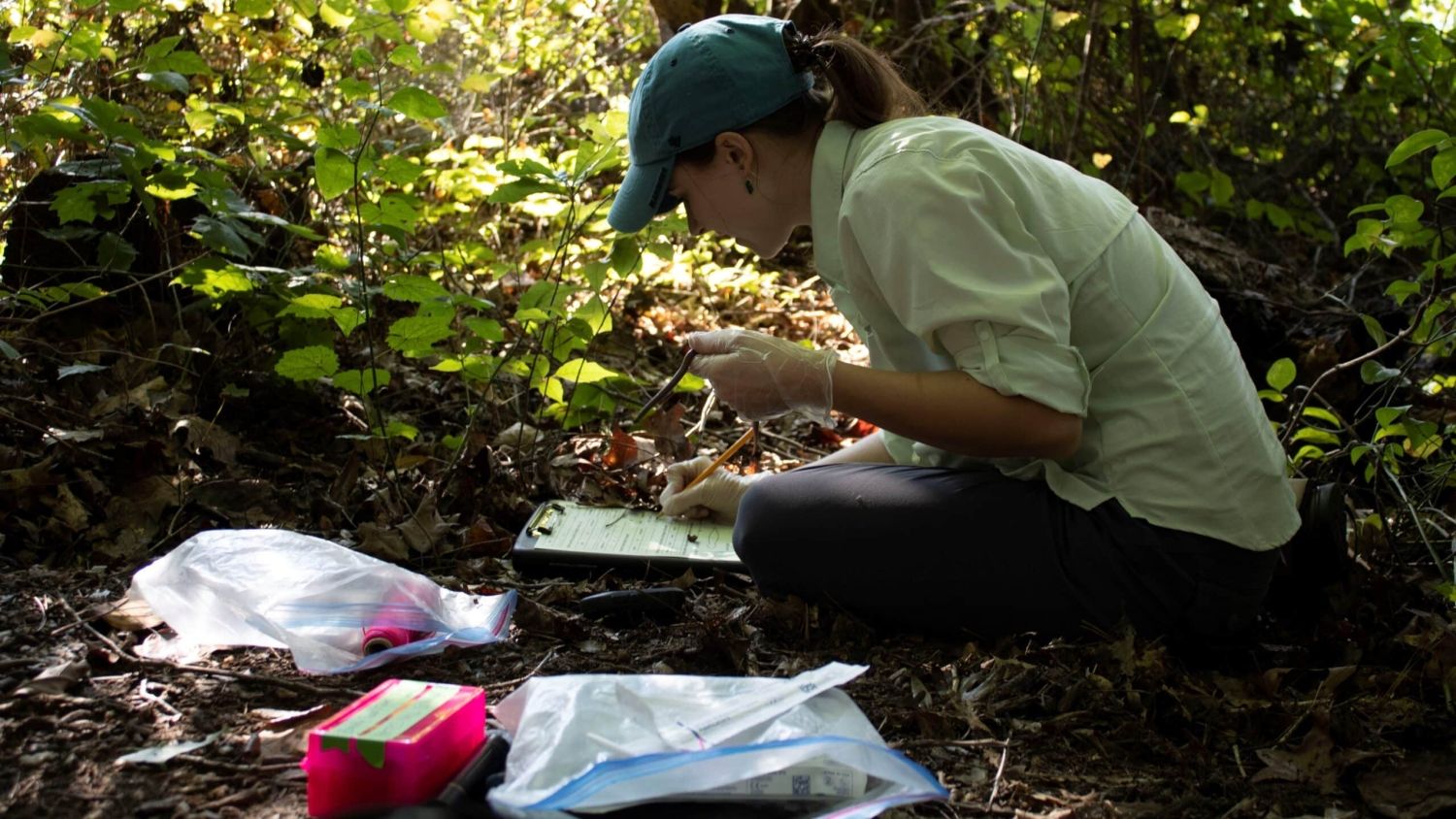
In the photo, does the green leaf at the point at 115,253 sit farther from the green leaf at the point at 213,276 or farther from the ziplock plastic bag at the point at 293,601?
the ziplock plastic bag at the point at 293,601

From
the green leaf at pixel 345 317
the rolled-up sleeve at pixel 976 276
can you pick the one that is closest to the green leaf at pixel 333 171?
the green leaf at pixel 345 317

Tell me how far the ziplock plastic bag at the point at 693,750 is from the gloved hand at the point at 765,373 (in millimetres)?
570

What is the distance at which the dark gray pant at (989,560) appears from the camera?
196 centimetres

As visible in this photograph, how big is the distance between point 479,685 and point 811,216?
3.12 ft

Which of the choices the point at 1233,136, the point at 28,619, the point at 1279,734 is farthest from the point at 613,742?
the point at 1233,136

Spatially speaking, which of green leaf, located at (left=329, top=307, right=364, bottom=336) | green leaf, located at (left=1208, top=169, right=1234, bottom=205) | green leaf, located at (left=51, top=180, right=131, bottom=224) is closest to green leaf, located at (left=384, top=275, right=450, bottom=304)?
green leaf, located at (left=329, top=307, right=364, bottom=336)

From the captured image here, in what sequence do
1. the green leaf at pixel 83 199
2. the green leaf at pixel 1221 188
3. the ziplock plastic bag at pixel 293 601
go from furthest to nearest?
1. the green leaf at pixel 1221 188
2. the green leaf at pixel 83 199
3. the ziplock plastic bag at pixel 293 601

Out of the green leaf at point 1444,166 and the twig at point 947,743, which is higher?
the green leaf at point 1444,166

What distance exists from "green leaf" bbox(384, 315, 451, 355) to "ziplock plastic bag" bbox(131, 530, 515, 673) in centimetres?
61

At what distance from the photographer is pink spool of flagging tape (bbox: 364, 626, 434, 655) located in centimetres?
186

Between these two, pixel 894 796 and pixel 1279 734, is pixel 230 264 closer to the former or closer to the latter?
pixel 894 796

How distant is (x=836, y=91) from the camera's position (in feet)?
6.61

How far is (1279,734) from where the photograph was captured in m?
1.75

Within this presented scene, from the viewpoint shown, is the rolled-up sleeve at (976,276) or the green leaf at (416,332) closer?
the rolled-up sleeve at (976,276)
